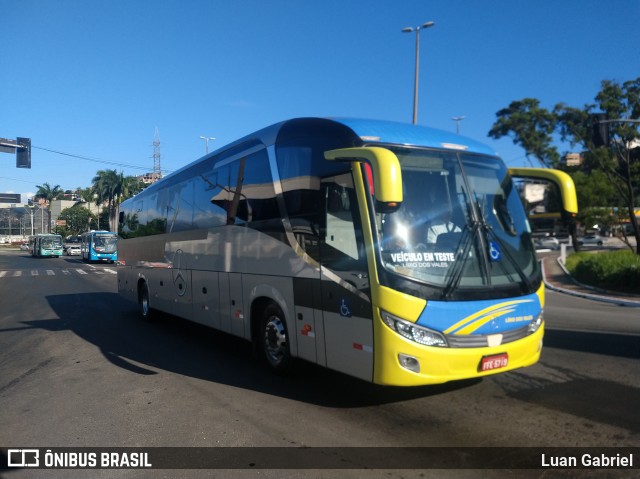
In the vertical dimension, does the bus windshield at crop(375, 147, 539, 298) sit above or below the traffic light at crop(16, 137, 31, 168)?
below

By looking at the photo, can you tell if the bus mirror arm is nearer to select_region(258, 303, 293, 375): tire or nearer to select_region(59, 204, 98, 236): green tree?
select_region(258, 303, 293, 375): tire

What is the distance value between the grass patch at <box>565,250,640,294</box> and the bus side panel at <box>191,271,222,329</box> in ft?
50.6

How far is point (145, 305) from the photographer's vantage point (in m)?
12.1

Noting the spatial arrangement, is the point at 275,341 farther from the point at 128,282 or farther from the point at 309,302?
the point at 128,282

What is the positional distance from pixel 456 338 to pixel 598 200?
27.9m

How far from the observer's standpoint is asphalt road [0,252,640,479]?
4.53 meters

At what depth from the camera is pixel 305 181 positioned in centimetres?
583

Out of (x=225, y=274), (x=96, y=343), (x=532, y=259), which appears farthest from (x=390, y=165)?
(x=96, y=343)

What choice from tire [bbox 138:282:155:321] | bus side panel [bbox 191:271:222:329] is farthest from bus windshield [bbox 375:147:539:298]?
tire [bbox 138:282:155:321]

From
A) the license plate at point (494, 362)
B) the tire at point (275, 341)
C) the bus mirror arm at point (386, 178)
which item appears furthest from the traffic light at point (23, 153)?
the license plate at point (494, 362)

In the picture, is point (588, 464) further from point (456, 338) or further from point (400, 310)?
point (400, 310)

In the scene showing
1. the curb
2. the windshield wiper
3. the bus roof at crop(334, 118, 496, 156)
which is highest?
the bus roof at crop(334, 118, 496, 156)

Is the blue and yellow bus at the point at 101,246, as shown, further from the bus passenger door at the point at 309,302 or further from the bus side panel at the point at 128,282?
the bus passenger door at the point at 309,302

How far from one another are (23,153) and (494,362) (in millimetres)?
26293
